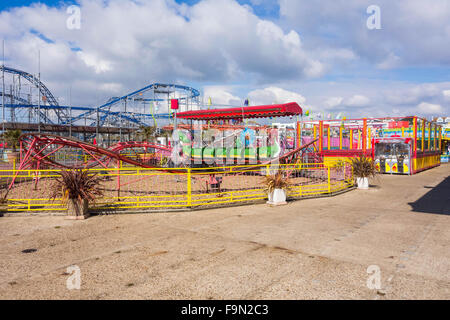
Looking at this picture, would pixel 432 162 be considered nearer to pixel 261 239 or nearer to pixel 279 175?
pixel 279 175

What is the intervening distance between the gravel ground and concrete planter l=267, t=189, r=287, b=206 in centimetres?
80

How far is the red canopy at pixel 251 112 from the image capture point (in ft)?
57.8

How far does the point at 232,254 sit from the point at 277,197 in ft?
17.0

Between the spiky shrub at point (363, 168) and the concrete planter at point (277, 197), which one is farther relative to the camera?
the spiky shrub at point (363, 168)

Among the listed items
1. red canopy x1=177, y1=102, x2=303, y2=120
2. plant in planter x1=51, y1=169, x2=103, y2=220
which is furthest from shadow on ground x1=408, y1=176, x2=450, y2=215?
plant in planter x1=51, y1=169, x2=103, y2=220

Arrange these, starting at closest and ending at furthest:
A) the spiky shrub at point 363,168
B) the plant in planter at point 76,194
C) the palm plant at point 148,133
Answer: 1. the plant in planter at point 76,194
2. the spiky shrub at point 363,168
3. the palm plant at point 148,133

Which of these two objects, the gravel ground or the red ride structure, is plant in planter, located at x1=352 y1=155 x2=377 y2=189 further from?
the red ride structure

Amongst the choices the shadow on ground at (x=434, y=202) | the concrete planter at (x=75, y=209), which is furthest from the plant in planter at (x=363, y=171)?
the concrete planter at (x=75, y=209)

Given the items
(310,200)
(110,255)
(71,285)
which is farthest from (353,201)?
(71,285)

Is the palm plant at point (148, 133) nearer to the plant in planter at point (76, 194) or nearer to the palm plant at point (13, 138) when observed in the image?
the palm plant at point (13, 138)

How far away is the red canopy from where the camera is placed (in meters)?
17.6

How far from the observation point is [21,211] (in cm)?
973

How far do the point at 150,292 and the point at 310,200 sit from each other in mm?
8699

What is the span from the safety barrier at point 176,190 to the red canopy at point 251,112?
3616 mm
